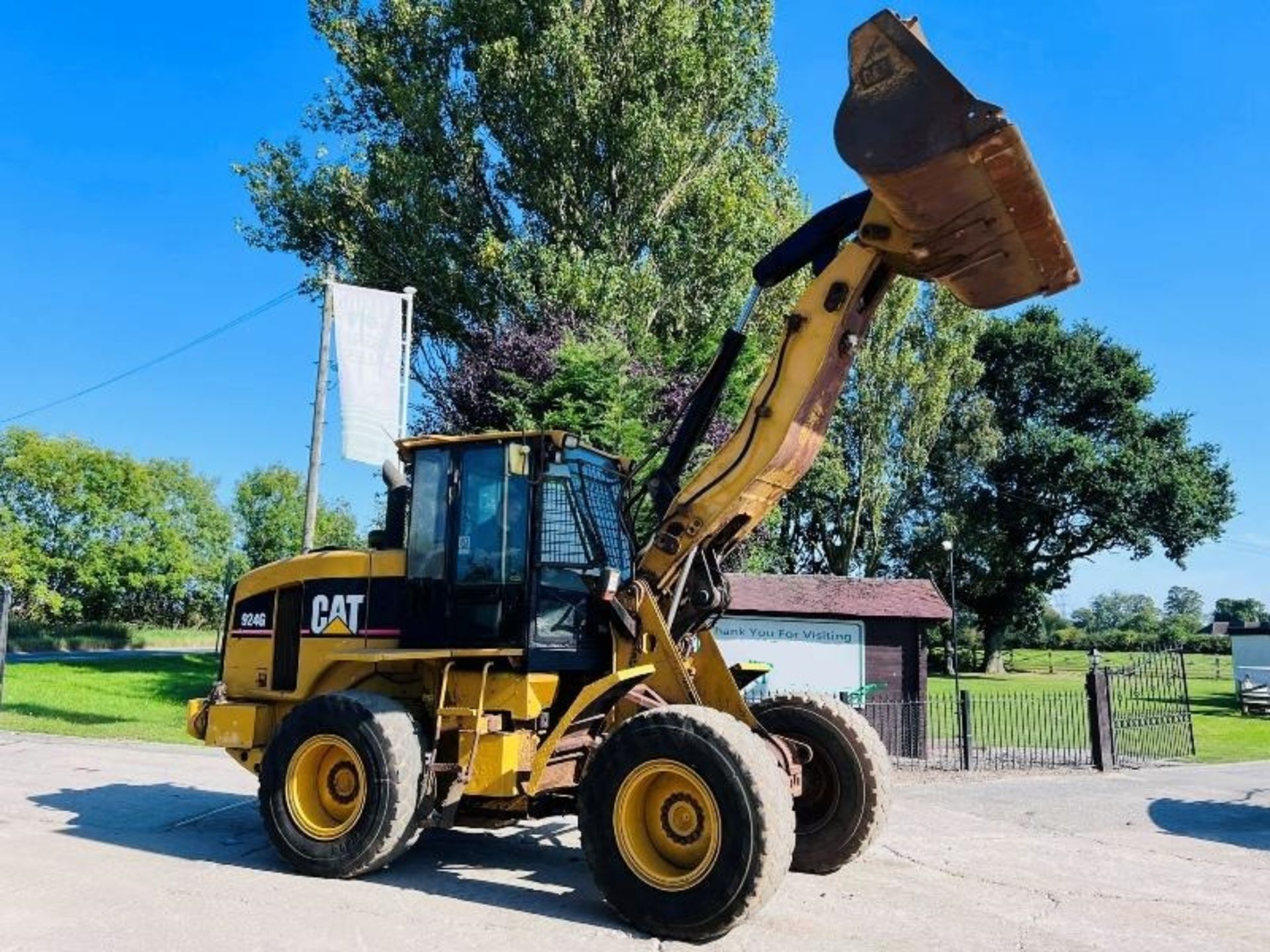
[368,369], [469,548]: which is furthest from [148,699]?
[469,548]

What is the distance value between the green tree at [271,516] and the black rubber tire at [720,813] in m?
58.8

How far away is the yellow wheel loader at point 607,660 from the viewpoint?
5.77 meters

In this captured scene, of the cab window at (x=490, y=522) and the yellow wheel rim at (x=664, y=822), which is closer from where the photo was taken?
the yellow wheel rim at (x=664, y=822)

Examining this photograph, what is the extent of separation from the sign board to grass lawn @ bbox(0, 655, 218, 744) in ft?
28.4

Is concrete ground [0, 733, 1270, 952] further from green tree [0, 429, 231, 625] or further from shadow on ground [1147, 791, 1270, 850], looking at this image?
green tree [0, 429, 231, 625]

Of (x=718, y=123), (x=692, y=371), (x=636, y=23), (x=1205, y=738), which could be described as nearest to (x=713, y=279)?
(x=692, y=371)

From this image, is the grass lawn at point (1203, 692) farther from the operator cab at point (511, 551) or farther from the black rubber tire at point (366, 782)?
the black rubber tire at point (366, 782)

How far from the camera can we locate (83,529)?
50.7 meters

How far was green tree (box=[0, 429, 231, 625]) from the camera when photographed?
4894 centimetres

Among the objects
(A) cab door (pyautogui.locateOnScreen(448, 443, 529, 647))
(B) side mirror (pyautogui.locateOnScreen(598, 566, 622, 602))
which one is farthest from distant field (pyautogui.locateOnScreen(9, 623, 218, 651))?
(B) side mirror (pyautogui.locateOnScreen(598, 566, 622, 602))

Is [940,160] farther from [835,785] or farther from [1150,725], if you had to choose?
[1150,725]

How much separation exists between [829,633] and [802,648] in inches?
18.5

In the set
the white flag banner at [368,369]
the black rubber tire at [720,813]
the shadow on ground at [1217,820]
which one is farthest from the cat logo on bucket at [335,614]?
the shadow on ground at [1217,820]

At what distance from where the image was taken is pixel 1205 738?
64.6 ft
